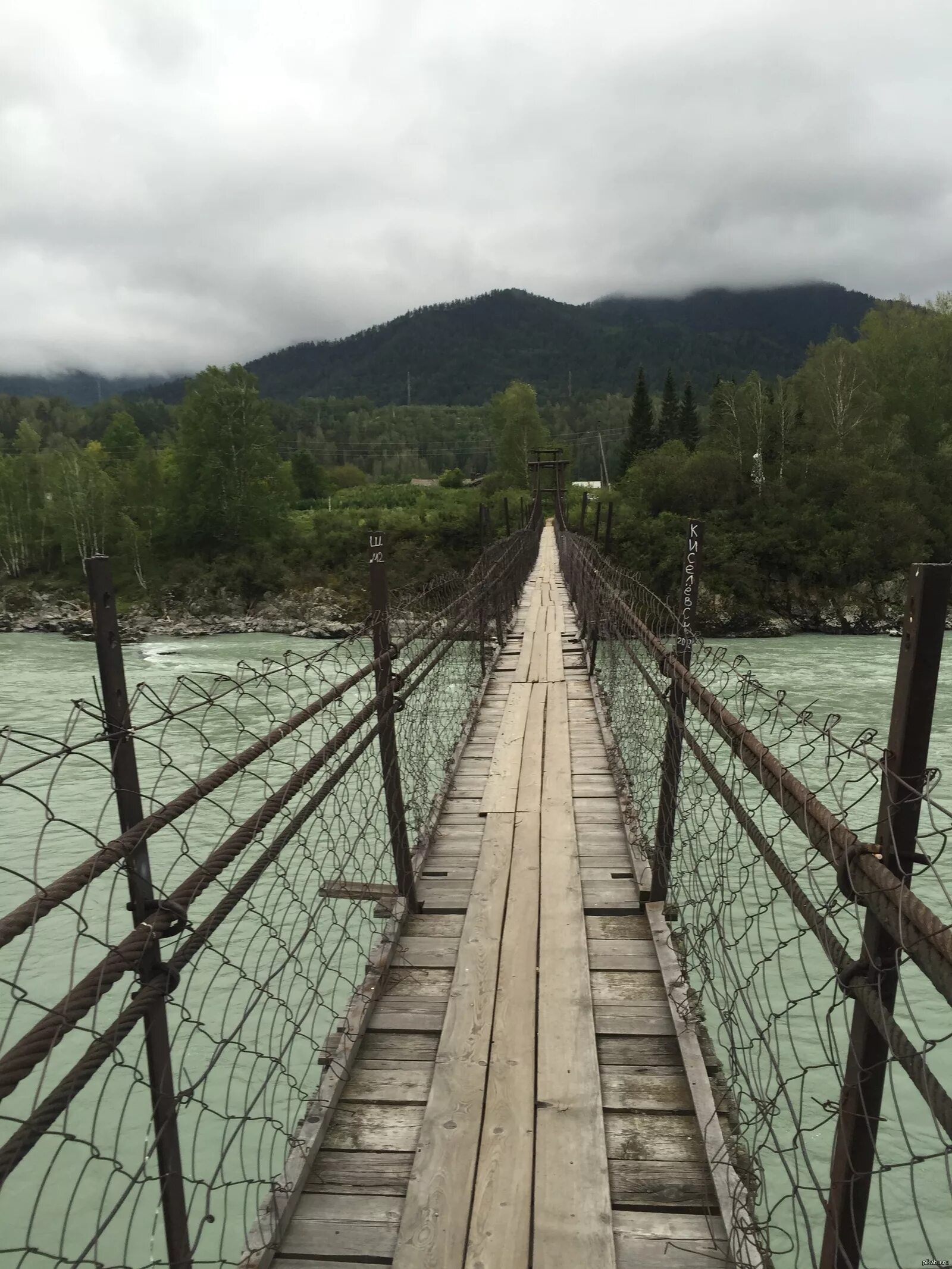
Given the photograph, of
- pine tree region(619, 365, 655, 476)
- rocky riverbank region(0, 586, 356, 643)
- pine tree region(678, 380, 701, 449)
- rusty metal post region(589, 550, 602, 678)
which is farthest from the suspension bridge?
pine tree region(678, 380, 701, 449)

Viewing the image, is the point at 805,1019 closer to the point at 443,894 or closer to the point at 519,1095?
the point at 443,894

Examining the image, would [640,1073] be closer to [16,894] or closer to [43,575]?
[16,894]

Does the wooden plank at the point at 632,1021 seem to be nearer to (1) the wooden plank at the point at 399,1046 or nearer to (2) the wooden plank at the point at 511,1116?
(1) the wooden plank at the point at 399,1046

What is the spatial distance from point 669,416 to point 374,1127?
52.7m

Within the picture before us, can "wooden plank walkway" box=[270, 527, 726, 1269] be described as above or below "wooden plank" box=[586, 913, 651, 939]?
above

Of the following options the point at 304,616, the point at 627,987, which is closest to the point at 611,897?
the point at 627,987

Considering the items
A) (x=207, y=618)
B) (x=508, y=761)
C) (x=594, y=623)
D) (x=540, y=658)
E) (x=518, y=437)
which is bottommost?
(x=207, y=618)

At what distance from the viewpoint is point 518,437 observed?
4891cm

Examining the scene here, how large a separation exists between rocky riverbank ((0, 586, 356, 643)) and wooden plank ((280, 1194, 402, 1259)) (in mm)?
24679

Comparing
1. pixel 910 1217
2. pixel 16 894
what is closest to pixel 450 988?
pixel 910 1217

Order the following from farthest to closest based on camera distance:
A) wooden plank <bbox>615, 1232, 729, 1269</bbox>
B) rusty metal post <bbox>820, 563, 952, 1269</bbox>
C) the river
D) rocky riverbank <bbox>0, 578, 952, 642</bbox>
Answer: rocky riverbank <bbox>0, 578, 952, 642</bbox> < the river < wooden plank <bbox>615, 1232, 729, 1269</bbox> < rusty metal post <bbox>820, 563, 952, 1269</bbox>

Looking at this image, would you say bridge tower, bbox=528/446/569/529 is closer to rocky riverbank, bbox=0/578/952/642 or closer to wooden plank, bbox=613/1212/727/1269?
rocky riverbank, bbox=0/578/952/642

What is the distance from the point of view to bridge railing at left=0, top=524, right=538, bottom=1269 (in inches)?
51.1

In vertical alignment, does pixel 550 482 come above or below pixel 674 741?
below
